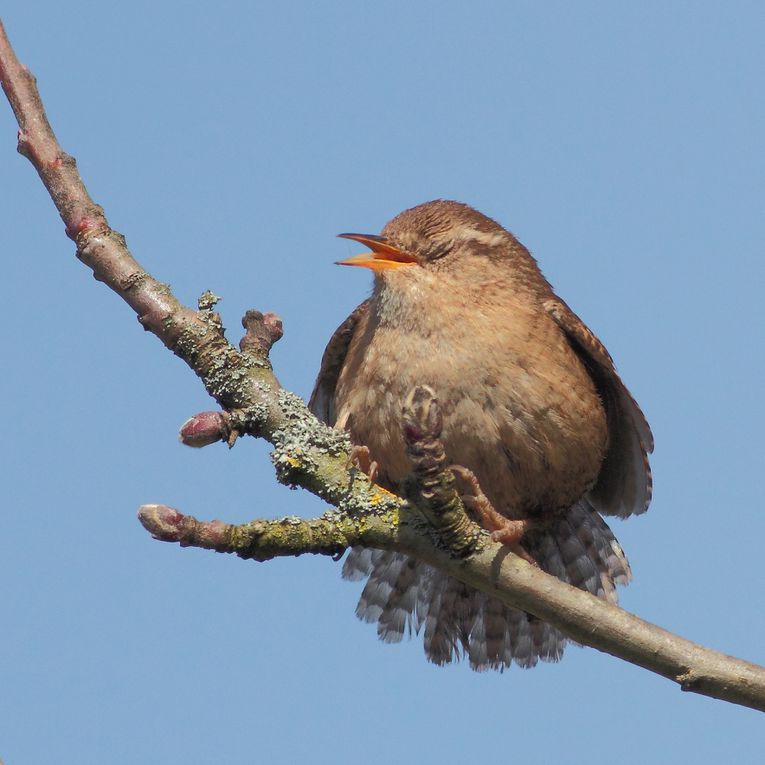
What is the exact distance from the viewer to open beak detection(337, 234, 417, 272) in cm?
463

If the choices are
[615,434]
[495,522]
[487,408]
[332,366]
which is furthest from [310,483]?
[615,434]

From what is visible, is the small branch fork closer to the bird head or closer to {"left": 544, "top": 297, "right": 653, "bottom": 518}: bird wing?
the bird head

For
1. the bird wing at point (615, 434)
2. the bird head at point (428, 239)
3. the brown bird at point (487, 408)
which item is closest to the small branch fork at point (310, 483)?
the brown bird at point (487, 408)

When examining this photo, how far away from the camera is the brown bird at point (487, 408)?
14.4ft

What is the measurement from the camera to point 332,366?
218 inches

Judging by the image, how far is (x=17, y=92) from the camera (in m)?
3.20

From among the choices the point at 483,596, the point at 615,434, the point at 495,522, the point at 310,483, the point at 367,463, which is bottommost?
the point at 310,483

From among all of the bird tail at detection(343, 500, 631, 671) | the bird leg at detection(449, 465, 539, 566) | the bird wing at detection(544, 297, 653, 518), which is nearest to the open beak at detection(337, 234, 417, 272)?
the bird wing at detection(544, 297, 653, 518)

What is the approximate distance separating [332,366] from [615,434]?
4.28 ft

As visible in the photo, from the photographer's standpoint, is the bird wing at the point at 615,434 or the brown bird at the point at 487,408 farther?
the bird wing at the point at 615,434

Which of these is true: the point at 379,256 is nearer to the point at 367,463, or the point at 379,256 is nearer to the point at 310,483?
the point at 367,463

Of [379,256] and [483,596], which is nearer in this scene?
[379,256]

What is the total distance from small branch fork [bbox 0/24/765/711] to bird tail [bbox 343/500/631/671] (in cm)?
197

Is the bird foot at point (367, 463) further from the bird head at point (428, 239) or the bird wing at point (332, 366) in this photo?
the bird wing at point (332, 366)
